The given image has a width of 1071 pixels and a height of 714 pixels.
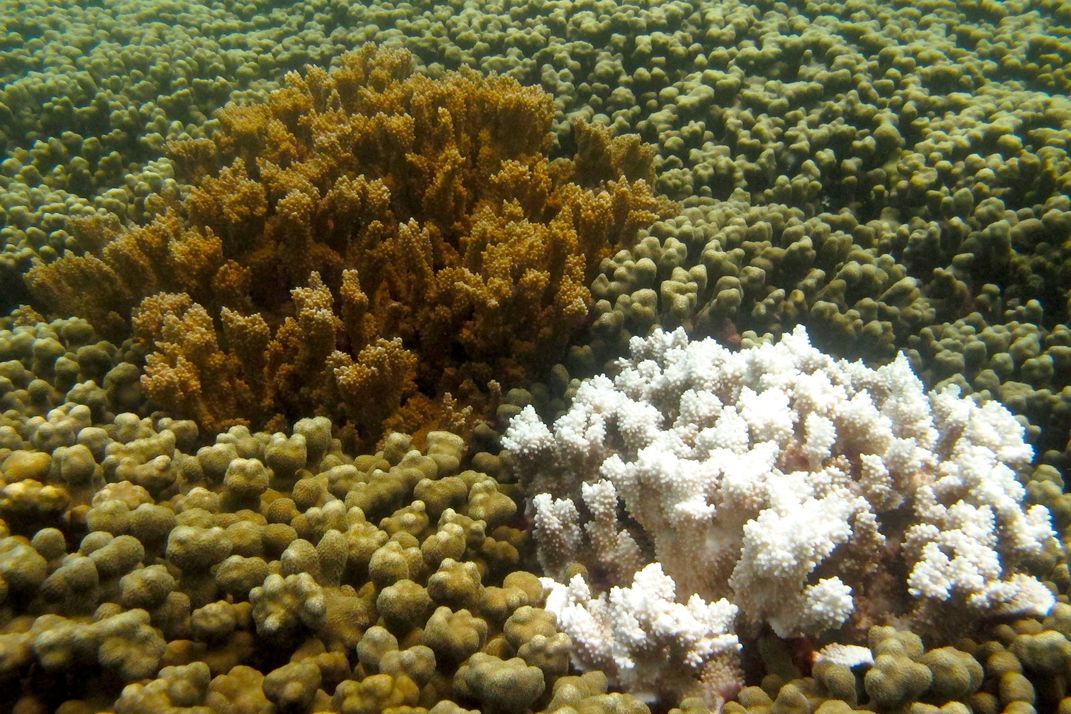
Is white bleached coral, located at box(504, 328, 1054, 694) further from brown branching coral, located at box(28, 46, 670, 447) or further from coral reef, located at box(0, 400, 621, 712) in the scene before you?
brown branching coral, located at box(28, 46, 670, 447)

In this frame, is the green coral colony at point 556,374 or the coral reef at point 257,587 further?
the green coral colony at point 556,374

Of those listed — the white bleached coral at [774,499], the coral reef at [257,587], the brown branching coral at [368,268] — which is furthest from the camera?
the brown branching coral at [368,268]

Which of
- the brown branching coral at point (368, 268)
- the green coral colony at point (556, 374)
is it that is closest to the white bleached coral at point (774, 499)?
the green coral colony at point (556, 374)

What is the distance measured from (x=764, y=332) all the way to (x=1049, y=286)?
174cm

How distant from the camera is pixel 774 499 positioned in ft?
7.60

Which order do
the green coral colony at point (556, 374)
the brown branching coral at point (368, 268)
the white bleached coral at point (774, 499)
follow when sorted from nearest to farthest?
the green coral colony at point (556, 374) → the white bleached coral at point (774, 499) → the brown branching coral at point (368, 268)

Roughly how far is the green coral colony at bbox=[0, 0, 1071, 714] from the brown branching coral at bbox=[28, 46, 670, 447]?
2 cm

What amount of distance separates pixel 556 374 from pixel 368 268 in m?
1.07

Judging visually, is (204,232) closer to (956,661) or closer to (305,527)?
(305,527)

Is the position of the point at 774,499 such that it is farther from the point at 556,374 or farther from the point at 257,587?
the point at 257,587

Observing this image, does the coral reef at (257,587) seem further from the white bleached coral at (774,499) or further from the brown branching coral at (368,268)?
the brown branching coral at (368,268)

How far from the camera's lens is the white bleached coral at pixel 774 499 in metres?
2.22

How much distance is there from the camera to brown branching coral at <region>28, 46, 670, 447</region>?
9.57 ft

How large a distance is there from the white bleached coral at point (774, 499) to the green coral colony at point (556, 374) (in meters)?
0.02
